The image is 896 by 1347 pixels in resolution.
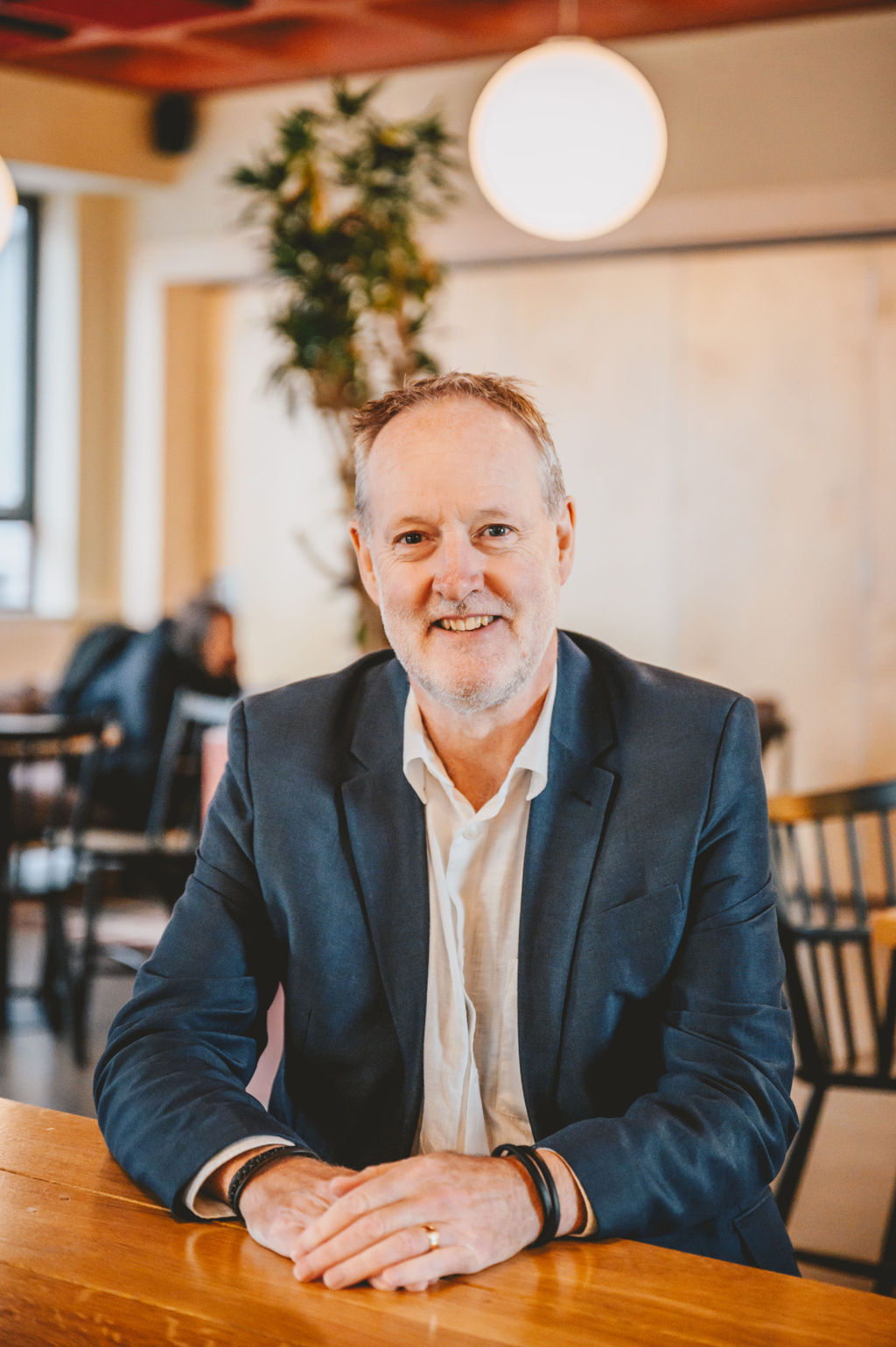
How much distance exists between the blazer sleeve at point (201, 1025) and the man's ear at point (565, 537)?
1.31 ft

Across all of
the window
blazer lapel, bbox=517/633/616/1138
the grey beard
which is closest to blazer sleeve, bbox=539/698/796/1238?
blazer lapel, bbox=517/633/616/1138

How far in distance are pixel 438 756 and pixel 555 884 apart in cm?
22

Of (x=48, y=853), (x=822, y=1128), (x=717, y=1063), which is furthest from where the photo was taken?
(x=48, y=853)

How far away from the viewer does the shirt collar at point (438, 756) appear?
1.51 m

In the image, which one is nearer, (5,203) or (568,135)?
(5,203)

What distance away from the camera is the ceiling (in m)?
5.69

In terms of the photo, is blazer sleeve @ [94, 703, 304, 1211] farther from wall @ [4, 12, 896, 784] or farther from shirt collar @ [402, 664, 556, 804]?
wall @ [4, 12, 896, 784]

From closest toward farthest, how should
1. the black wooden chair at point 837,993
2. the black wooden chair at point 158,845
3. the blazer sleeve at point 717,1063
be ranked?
the blazer sleeve at point 717,1063 → the black wooden chair at point 837,993 → the black wooden chair at point 158,845

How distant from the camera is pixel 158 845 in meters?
4.64

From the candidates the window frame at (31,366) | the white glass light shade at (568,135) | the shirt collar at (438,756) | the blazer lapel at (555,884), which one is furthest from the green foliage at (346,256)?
the window frame at (31,366)

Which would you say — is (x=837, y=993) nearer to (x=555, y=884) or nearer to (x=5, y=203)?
(x=555, y=884)

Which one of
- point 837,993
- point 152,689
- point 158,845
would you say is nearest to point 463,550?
point 837,993

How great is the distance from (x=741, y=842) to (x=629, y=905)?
13 centimetres

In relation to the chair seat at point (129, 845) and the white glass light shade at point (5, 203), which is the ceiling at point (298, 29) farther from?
the chair seat at point (129, 845)
